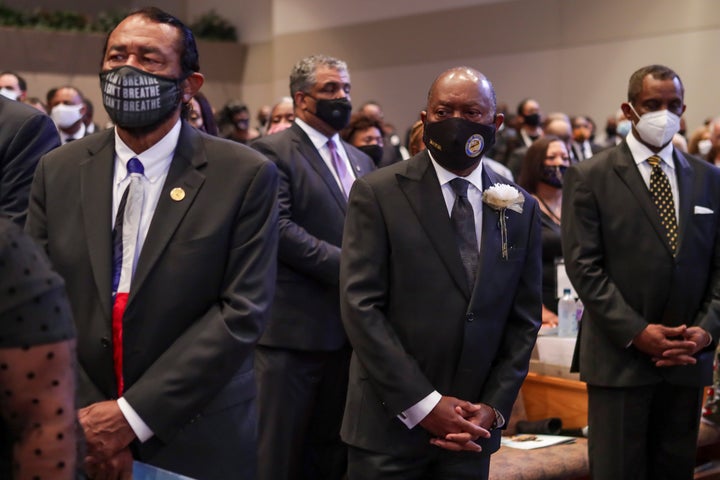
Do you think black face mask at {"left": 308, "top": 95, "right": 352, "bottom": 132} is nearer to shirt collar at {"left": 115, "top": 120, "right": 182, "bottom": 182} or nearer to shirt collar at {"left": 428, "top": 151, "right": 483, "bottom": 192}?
shirt collar at {"left": 428, "top": 151, "right": 483, "bottom": 192}

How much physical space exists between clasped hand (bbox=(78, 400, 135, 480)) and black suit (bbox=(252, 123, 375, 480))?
5.90 ft

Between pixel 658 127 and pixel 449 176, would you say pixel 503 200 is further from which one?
pixel 658 127

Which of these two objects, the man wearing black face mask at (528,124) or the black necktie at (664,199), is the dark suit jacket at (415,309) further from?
the man wearing black face mask at (528,124)

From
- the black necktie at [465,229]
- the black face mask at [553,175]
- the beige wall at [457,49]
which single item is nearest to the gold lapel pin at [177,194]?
the black necktie at [465,229]

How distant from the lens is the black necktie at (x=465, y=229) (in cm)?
328

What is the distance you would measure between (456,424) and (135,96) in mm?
1253

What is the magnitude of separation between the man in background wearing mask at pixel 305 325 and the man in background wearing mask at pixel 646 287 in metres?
0.94

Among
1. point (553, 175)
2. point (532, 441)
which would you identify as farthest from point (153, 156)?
point (553, 175)

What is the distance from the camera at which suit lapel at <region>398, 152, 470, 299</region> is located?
3.25 meters

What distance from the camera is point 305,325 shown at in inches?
174

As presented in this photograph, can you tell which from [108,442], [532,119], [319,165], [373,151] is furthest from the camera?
[532,119]

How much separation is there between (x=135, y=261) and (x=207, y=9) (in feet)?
51.5

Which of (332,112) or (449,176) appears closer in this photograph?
(449,176)

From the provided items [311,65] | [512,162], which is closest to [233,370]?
[311,65]
